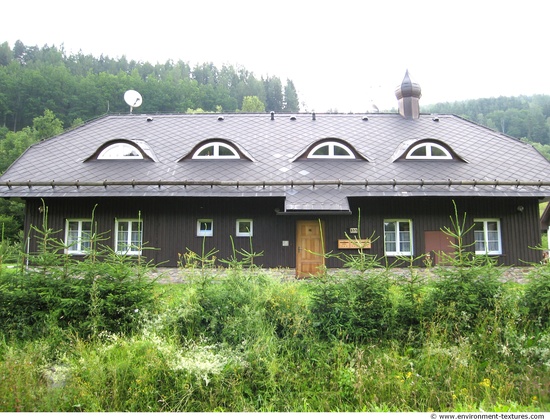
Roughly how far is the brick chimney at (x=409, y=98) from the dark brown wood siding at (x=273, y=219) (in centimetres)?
713

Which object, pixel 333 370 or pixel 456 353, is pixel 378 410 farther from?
pixel 456 353

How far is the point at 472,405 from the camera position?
4.52 m

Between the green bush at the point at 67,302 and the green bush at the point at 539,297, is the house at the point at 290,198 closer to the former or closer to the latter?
the green bush at the point at 539,297

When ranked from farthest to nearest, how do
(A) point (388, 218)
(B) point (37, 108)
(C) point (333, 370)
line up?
(B) point (37, 108) < (A) point (388, 218) < (C) point (333, 370)

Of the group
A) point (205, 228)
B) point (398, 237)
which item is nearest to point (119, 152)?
point (205, 228)

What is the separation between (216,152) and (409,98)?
10.6m

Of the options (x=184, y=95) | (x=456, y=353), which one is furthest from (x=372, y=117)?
(x=184, y=95)

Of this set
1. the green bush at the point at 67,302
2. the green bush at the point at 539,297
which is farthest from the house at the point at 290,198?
the green bush at the point at 67,302

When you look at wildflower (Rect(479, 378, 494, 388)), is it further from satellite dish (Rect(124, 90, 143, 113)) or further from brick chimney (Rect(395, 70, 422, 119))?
satellite dish (Rect(124, 90, 143, 113))

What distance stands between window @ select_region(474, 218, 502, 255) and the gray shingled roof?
51.6 inches

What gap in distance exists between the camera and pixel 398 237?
13094mm

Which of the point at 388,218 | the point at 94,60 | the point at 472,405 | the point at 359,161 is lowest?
the point at 472,405

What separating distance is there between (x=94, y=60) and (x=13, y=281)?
226 ft

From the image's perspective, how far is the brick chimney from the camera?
1841 centimetres
